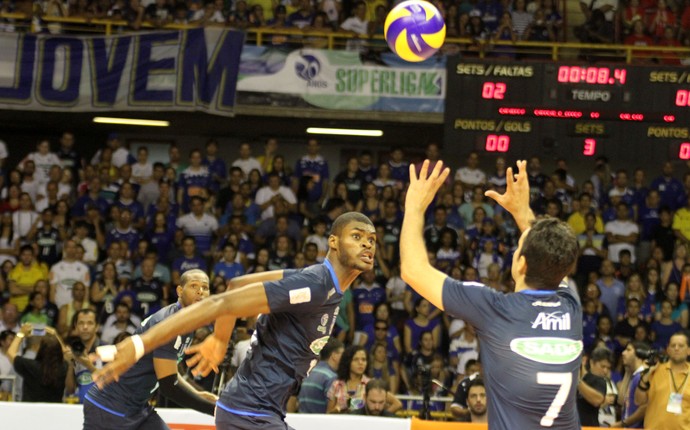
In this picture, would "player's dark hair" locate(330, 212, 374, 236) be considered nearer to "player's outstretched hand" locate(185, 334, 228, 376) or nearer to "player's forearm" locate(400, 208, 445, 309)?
"player's outstretched hand" locate(185, 334, 228, 376)

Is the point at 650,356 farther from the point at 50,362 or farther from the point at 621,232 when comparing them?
the point at 621,232

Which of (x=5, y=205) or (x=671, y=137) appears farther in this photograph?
(x=5, y=205)

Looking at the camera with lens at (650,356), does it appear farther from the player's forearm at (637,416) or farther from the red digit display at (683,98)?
the red digit display at (683,98)

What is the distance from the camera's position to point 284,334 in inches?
268

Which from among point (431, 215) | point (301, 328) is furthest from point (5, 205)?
point (301, 328)

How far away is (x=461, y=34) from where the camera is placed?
65.8 feet

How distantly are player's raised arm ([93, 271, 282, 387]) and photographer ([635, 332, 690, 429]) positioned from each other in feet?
19.7

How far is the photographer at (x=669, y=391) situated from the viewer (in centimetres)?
1079

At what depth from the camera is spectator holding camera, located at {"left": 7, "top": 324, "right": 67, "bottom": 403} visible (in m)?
12.8

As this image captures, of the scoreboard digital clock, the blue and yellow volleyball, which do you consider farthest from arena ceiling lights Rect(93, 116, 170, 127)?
the blue and yellow volleyball

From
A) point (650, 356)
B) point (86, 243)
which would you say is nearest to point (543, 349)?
point (650, 356)

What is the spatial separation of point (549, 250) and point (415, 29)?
7.92 metres

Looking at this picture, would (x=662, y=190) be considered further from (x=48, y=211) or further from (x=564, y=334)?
(x=564, y=334)

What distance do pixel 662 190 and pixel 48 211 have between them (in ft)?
34.6
